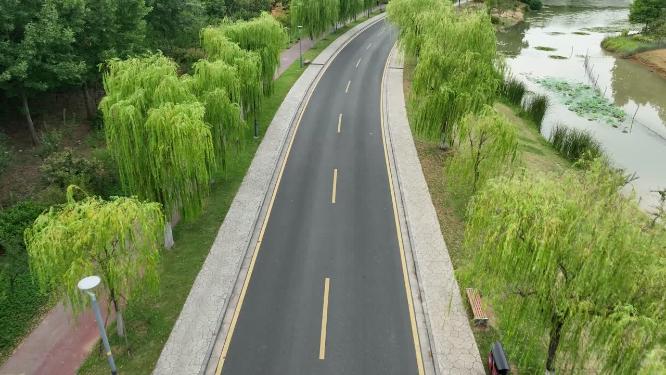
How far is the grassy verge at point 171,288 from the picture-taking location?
16328mm

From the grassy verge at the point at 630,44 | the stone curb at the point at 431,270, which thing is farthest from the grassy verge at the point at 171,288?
the grassy verge at the point at 630,44

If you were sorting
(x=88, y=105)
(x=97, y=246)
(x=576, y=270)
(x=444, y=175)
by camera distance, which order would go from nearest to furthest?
(x=576, y=270) < (x=97, y=246) < (x=444, y=175) < (x=88, y=105)

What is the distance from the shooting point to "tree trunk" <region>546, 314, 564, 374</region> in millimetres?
12959

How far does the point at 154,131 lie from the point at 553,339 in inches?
662

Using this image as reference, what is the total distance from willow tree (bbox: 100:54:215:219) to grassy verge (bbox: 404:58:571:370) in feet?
41.6

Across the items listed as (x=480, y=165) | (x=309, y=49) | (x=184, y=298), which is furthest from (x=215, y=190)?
(x=309, y=49)

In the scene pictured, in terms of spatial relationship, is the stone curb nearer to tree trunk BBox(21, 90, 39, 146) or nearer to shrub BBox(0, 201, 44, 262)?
shrub BBox(0, 201, 44, 262)

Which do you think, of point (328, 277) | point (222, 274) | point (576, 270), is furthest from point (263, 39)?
point (576, 270)

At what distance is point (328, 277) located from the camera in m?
20.4

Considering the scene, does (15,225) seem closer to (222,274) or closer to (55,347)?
(55,347)

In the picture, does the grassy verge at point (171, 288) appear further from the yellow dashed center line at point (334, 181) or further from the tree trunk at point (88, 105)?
the tree trunk at point (88, 105)

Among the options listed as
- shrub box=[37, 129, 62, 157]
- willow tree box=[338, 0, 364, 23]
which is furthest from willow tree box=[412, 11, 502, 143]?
willow tree box=[338, 0, 364, 23]

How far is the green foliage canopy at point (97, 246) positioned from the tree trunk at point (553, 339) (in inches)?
524

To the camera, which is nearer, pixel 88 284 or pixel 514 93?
pixel 88 284
